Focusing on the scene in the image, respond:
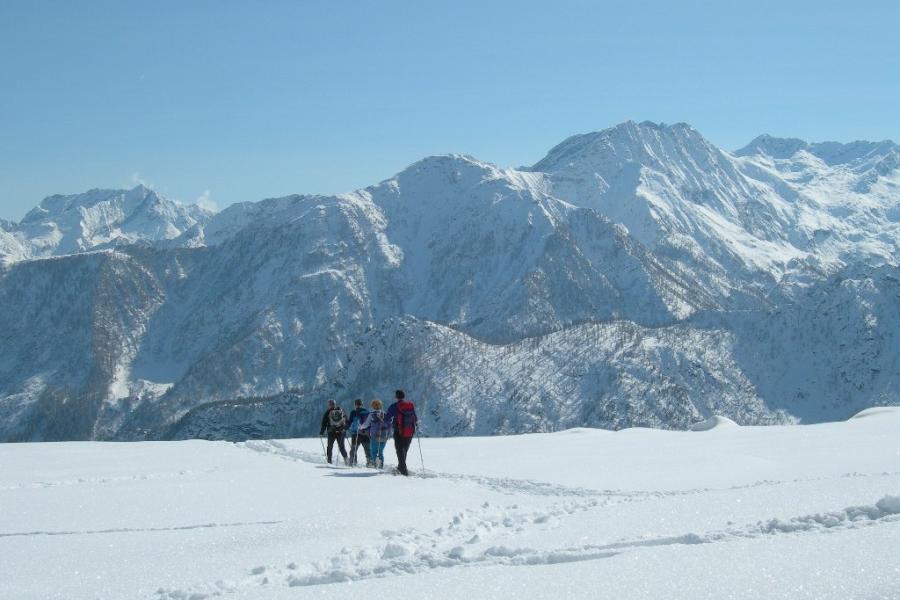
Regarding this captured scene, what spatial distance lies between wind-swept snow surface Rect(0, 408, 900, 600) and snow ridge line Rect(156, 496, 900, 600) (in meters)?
0.04

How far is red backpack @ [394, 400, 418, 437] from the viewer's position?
95.0 ft

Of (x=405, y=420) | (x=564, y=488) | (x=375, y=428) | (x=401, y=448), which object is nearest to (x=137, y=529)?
(x=401, y=448)

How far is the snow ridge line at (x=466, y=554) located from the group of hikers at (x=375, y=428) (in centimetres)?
1248

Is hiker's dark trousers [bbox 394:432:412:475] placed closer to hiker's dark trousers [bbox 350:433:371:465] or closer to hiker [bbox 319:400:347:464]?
hiker's dark trousers [bbox 350:433:371:465]

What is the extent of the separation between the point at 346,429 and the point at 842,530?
69.8 feet

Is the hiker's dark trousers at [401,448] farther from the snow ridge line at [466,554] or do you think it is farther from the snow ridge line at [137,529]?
the snow ridge line at [466,554]

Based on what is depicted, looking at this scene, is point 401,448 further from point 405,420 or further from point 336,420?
point 336,420

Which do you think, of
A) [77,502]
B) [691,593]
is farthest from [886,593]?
[77,502]

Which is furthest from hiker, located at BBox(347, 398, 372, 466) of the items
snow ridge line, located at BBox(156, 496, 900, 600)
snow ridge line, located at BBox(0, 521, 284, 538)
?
snow ridge line, located at BBox(156, 496, 900, 600)

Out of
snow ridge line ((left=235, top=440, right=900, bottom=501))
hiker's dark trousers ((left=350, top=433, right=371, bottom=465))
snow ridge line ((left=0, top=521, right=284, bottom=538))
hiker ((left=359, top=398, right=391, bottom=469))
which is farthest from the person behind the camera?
hiker's dark trousers ((left=350, top=433, right=371, bottom=465))

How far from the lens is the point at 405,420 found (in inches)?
1146

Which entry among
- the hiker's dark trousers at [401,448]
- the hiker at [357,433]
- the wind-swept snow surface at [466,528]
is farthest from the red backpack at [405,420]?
the hiker at [357,433]

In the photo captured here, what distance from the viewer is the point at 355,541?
17219 mm

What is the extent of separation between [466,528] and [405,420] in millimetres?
10961
